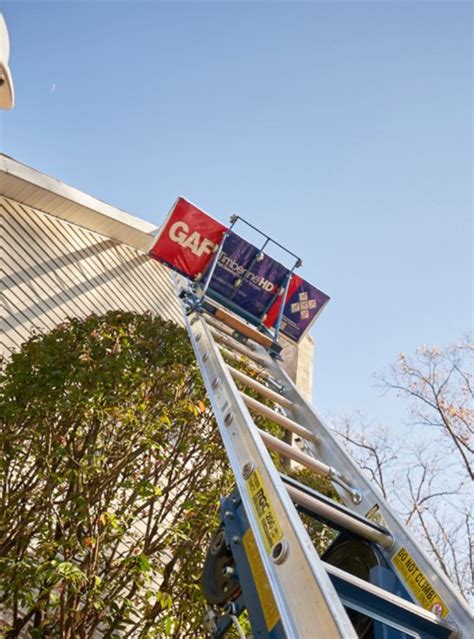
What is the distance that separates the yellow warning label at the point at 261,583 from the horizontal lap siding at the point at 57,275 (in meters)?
5.97

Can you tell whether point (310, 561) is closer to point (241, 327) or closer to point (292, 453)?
point (292, 453)

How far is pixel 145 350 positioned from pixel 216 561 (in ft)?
11.2

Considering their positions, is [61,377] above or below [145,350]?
below

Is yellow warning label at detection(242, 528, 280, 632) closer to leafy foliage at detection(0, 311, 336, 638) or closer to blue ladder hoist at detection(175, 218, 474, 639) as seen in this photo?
blue ladder hoist at detection(175, 218, 474, 639)

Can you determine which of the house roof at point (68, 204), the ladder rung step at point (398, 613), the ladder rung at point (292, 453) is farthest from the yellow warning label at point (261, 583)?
the house roof at point (68, 204)

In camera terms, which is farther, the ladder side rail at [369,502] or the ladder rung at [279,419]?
the ladder rung at [279,419]

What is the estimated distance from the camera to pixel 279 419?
351 cm

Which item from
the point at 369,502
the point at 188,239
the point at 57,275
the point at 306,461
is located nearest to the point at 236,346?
the point at 188,239

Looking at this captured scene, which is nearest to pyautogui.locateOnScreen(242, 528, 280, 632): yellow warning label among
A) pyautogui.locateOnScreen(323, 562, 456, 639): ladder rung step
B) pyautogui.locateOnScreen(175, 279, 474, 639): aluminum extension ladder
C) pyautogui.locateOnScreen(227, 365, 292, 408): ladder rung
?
pyautogui.locateOnScreen(175, 279, 474, 639): aluminum extension ladder

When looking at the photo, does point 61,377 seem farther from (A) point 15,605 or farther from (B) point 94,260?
(B) point 94,260

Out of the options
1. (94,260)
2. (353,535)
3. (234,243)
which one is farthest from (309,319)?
(94,260)

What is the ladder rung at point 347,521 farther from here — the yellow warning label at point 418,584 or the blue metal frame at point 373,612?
the blue metal frame at point 373,612

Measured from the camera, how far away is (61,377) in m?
5.11

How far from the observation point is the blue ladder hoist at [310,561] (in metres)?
1.55
